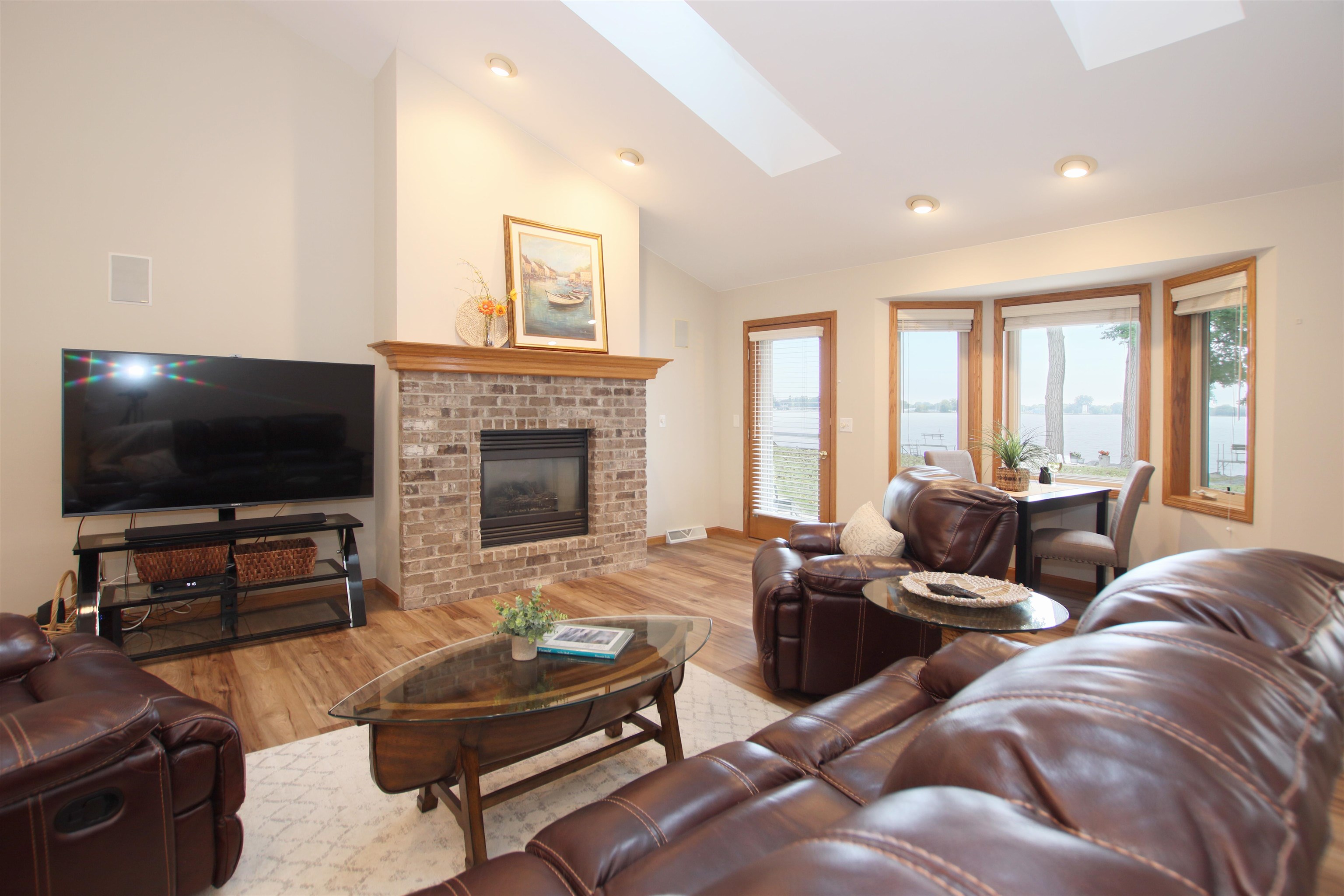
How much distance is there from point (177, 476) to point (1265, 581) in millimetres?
4482

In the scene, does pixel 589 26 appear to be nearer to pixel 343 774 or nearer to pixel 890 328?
pixel 890 328

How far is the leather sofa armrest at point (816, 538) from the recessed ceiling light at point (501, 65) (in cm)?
322

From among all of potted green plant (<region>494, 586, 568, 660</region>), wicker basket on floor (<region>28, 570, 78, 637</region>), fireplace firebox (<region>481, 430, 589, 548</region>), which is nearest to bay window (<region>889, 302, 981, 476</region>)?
fireplace firebox (<region>481, 430, 589, 548</region>)

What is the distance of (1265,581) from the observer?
0.94 meters

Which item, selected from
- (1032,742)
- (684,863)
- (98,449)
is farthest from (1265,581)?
(98,449)

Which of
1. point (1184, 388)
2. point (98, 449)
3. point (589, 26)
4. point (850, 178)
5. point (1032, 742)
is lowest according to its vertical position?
point (1032, 742)

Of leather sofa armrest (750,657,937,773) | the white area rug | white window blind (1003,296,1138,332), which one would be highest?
white window blind (1003,296,1138,332)

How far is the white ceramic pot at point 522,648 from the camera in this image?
2092 millimetres

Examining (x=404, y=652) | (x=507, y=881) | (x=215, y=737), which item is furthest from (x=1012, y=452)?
(x=215, y=737)

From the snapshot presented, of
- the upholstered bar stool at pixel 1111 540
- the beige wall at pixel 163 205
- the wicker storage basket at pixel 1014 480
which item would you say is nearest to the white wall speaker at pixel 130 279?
the beige wall at pixel 163 205

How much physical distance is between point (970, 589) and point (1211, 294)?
316 cm

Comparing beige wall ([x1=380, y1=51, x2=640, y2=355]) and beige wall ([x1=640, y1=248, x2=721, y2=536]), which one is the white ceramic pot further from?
beige wall ([x1=640, y1=248, x2=721, y2=536])

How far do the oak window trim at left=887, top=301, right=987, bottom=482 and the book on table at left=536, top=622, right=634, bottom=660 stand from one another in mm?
3612

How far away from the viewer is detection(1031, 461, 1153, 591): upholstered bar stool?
13.2 ft
